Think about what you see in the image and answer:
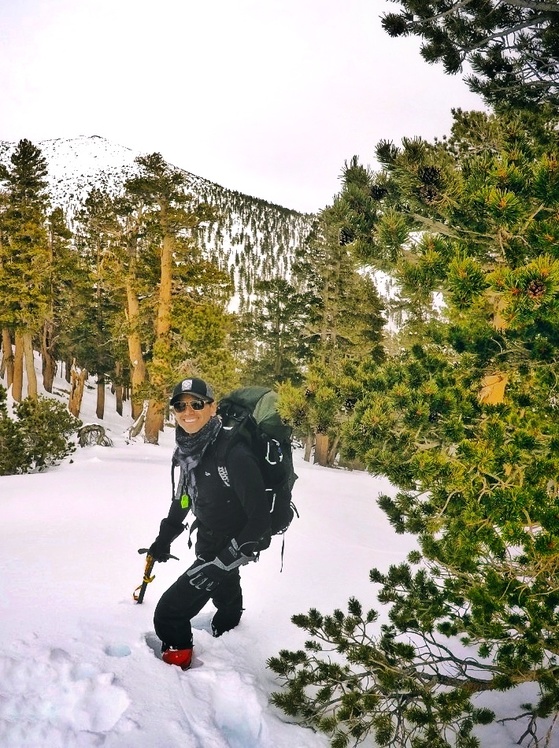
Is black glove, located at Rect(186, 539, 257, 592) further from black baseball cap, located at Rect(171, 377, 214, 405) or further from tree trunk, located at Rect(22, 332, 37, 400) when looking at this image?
tree trunk, located at Rect(22, 332, 37, 400)

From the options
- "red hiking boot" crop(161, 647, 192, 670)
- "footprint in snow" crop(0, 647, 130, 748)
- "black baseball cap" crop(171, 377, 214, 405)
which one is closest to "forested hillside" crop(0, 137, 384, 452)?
"black baseball cap" crop(171, 377, 214, 405)

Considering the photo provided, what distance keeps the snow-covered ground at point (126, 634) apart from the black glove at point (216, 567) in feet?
1.81

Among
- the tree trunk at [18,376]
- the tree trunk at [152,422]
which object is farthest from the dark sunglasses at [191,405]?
the tree trunk at [18,376]

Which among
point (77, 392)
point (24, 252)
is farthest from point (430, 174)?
point (77, 392)

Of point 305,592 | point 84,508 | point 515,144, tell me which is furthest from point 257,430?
point 84,508

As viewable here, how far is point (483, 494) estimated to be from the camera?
2.76 metres

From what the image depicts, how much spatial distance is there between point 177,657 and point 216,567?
2.04 feet

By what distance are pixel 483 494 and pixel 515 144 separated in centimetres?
279

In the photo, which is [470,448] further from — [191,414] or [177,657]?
[177,657]

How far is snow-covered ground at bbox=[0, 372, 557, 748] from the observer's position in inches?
102

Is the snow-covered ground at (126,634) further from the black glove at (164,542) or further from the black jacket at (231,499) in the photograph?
the black jacket at (231,499)

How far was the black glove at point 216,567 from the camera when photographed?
328 cm

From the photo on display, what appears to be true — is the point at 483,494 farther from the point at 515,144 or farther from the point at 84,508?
the point at 84,508

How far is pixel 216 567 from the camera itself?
10.9ft
